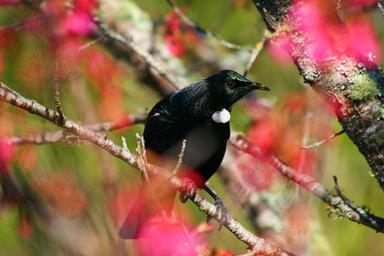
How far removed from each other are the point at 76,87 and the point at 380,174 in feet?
4.81

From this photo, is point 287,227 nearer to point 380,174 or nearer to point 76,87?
point 380,174

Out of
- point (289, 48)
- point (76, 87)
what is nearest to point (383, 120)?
point (289, 48)

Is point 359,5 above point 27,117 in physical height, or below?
above

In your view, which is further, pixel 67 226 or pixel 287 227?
pixel 287 227

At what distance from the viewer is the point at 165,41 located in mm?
4484

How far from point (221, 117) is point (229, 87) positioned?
0.20 metres

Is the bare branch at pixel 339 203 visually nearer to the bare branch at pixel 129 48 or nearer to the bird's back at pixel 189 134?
the bird's back at pixel 189 134

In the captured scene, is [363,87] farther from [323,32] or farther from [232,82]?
[232,82]

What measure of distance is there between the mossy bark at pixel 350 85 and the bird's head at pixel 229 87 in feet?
3.21

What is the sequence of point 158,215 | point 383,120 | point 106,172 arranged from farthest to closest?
point 158,215
point 383,120
point 106,172

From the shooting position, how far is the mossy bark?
246cm

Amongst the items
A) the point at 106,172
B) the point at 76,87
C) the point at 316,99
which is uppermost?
the point at 316,99

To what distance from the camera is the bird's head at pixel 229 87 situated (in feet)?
11.7

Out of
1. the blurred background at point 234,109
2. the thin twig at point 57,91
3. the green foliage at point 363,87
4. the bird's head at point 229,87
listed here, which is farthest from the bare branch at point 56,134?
the green foliage at point 363,87
